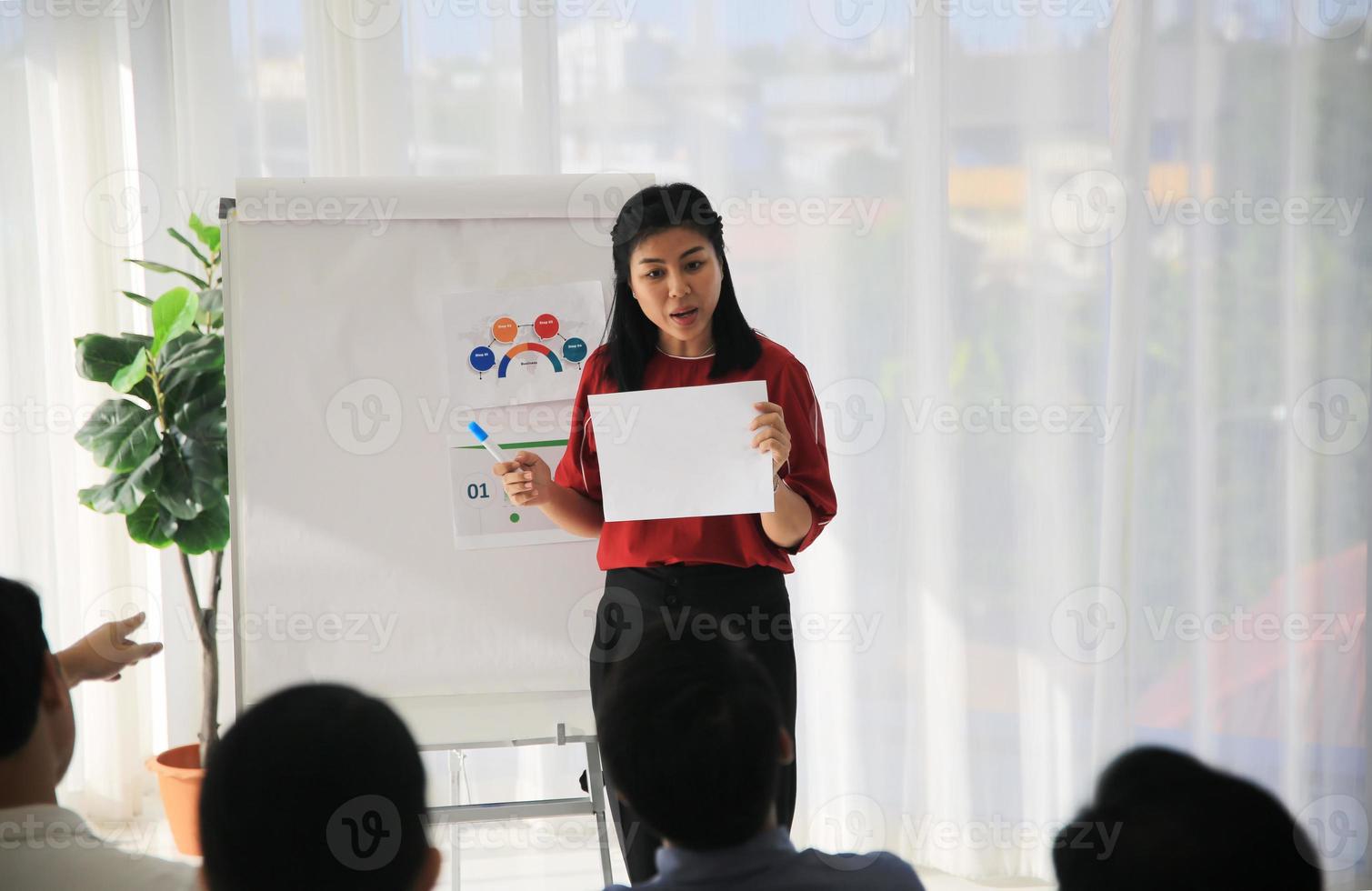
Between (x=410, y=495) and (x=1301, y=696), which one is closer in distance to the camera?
(x=410, y=495)

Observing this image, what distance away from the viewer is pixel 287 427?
207 centimetres

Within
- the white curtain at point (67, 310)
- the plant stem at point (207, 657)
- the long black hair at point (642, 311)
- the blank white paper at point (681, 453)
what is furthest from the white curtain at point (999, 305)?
the blank white paper at point (681, 453)

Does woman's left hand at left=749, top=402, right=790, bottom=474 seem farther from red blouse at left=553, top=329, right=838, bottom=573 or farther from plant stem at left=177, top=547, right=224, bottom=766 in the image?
plant stem at left=177, top=547, right=224, bottom=766

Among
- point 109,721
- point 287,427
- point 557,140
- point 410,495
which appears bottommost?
point 109,721

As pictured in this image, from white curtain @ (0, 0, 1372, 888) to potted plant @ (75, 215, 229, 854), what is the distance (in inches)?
21.2

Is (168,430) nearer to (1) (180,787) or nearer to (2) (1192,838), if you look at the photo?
(1) (180,787)

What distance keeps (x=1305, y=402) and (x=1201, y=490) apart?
34 centimetres

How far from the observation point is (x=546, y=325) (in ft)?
6.93

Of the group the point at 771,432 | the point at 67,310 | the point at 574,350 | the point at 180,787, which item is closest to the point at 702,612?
Answer: the point at 771,432

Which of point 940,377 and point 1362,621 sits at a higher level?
point 940,377

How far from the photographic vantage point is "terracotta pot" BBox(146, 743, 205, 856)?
2.55 meters

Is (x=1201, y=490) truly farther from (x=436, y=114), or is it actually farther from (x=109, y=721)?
(x=109, y=721)

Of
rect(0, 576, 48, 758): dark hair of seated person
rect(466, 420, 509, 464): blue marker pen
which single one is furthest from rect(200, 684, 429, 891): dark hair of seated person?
rect(466, 420, 509, 464): blue marker pen

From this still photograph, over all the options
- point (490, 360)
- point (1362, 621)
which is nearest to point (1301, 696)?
point (1362, 621)
